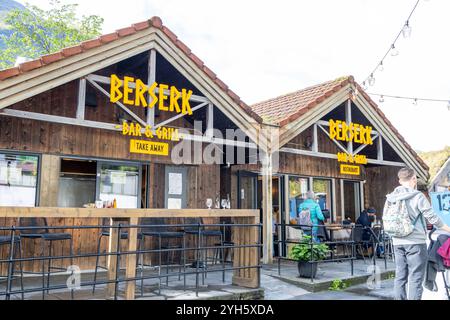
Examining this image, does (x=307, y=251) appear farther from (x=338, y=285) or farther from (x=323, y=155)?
(x=323, y=155)

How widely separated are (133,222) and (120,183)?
335 cm

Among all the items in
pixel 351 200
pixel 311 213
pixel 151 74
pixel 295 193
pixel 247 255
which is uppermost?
pixel 151 74

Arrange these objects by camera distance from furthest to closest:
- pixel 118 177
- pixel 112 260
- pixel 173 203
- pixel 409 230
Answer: pixel 173 203, pixel 118 177, pixel 112 260, pixel 409 230

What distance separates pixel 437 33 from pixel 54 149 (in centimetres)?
924

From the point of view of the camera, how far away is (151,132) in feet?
21.9

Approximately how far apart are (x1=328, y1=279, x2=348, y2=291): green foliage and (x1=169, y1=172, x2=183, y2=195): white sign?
356 cm

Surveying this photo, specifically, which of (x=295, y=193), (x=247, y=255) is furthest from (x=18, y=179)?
(x=295, y=193)

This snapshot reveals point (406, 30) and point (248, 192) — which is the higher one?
point (406, 30)

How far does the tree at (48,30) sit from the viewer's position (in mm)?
26172

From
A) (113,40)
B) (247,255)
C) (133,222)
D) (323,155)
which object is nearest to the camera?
(133,222)

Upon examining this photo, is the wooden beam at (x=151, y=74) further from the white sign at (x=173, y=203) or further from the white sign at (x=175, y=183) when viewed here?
the white sign at (x=173, y=203)

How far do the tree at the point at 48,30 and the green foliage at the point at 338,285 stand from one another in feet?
83.2

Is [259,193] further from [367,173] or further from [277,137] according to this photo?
[367,173]

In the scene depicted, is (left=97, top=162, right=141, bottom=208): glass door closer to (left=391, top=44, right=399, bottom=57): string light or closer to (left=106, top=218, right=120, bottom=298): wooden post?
(left=106, top=218, right=120, bottom=298): wooden post
